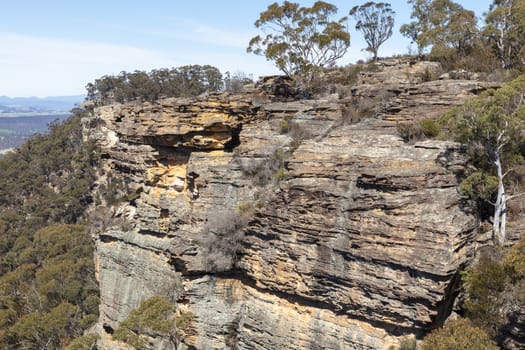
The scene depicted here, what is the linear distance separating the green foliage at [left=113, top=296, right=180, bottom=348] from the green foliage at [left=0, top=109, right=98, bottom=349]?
663 inches

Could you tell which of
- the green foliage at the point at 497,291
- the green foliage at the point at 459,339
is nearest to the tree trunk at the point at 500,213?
the green foliage at the point at 497,291

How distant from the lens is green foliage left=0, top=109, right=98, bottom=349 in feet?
111

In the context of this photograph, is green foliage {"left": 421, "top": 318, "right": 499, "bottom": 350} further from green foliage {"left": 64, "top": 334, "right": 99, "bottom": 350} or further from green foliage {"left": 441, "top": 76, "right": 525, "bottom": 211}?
green foliage {"left": 64, "top": 334, "right": 99, "bottom": 350}

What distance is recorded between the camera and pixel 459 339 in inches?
456

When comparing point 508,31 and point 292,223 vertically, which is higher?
point 508,31

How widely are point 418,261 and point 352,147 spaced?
573cm

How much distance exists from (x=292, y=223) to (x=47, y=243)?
4578 cm

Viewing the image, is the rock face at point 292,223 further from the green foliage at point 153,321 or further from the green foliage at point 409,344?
the green foliage at point 153,321

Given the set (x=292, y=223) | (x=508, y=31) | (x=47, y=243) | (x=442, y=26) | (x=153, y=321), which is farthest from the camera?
(x=47, y=243)

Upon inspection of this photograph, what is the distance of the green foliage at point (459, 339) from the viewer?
37.3 ft

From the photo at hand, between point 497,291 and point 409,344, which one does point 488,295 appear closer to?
point 497,291

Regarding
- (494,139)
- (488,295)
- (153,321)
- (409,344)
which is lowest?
(153,321)

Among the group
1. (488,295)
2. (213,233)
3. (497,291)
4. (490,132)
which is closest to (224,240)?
(213,233)

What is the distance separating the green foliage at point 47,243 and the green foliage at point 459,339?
31.6 meters
